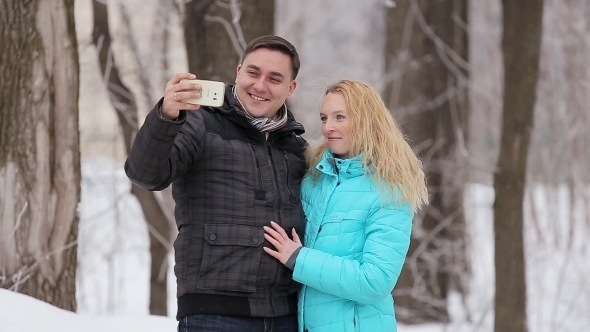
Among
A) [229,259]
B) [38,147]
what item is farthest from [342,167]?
[38,147]

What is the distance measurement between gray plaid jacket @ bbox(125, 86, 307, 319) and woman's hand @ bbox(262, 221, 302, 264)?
0.09ft

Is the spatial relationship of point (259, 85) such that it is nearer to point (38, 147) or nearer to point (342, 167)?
point (342, 167)

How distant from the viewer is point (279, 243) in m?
3.06

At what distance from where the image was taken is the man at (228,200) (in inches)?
116

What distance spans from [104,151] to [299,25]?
12.0ft

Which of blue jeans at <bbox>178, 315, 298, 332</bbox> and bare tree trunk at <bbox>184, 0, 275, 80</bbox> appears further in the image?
bare tree trunk at <bbox>184, 0, 275, 80</bbox>

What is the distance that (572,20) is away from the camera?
36.9 ft

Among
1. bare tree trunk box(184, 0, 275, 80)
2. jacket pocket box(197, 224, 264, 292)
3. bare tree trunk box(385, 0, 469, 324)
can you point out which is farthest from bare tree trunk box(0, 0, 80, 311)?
bare tree trunk box(385, 0, 469, 324)

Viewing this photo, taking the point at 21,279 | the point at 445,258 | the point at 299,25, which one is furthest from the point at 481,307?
the point at 21,279

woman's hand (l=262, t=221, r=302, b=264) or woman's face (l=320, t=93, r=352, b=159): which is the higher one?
woman's face (l=320, t=93, r=352, b=159)

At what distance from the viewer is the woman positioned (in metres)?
3.05

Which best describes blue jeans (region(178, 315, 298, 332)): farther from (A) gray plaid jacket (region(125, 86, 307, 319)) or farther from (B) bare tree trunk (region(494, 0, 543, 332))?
(B) bare tree trunk (region(494, 0, 543, 332))

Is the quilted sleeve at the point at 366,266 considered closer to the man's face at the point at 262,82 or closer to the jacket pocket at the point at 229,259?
the jacket pocket at the point at 229,259

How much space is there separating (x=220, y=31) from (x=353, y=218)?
3904 millimetres
